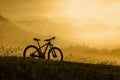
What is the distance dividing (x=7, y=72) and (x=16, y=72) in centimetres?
51

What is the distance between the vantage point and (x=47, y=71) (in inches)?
917

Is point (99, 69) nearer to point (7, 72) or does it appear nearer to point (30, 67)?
point (30, 67)

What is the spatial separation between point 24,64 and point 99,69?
5.06m

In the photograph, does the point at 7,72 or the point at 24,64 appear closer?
the point at 7,72

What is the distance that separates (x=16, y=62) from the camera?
24.6m

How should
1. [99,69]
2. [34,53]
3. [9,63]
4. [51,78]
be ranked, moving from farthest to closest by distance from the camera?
[34,53], [99,69], [9,63], [51,78]

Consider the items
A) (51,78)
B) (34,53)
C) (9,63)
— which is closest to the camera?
(51,78)

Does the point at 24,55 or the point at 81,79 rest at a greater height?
the point at 24,55

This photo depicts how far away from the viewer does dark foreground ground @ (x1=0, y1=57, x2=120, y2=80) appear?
885 inches

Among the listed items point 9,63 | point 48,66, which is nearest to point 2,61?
point 9,63

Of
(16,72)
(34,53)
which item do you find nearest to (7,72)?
(16,72)

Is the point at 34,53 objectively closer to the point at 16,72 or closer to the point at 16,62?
the point at 16,62

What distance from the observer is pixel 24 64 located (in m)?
24.2

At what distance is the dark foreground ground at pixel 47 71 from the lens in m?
22.5
